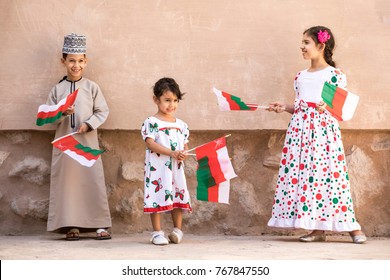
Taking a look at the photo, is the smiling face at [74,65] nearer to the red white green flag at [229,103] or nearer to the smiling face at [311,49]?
the red white green flag at [229,103]

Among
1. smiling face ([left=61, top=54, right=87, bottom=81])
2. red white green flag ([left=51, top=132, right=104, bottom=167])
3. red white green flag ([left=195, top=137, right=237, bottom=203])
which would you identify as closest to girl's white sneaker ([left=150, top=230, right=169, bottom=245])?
red white green flag ([left=195, top=137, right=237, bottom=203])

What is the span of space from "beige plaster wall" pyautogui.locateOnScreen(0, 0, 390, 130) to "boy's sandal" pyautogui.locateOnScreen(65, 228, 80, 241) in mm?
971

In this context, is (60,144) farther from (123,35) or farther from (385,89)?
(385,89)

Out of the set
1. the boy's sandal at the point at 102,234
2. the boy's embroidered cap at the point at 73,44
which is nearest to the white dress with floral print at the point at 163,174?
the boy's sandal at the point at 102,234

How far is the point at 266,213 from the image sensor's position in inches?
243

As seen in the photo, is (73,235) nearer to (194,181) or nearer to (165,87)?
(194,181)

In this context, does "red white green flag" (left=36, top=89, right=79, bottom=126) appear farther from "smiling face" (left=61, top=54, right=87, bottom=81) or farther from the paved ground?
the paved ground

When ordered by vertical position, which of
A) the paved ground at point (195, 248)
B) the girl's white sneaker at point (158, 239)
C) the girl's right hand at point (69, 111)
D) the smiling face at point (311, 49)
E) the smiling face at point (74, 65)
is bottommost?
the paved ground at point (195, 248)

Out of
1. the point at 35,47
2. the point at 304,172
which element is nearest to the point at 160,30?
the point at 35,47

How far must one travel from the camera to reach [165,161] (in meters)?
5.55

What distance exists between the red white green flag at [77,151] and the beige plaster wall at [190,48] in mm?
598

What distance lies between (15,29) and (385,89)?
8.98 ft

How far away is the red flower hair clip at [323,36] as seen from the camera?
5770 millimetres

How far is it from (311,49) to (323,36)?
12 cm
